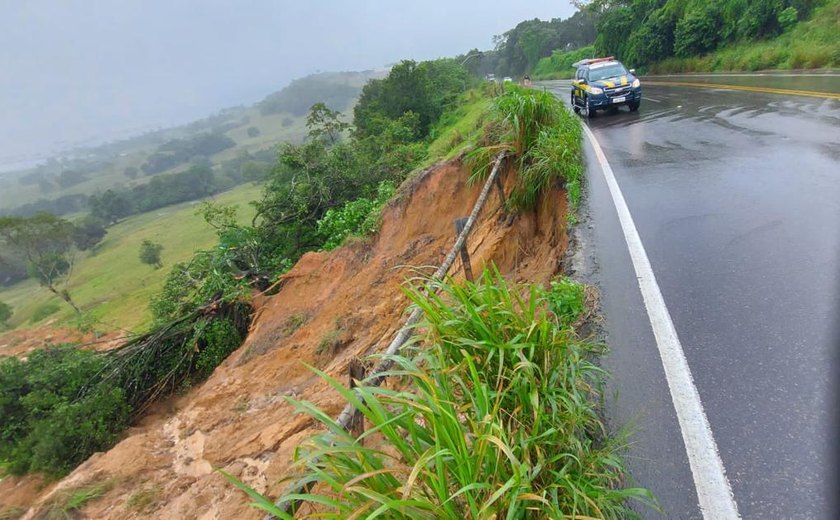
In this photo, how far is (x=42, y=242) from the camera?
43.3 m

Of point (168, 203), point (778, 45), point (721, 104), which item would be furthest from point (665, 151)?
point (168, 203)

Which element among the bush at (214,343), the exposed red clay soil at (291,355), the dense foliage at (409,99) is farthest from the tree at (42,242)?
the exposed red clay soil at (291,355)

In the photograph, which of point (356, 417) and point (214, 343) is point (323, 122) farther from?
point (356, 417)

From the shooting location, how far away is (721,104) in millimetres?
11750

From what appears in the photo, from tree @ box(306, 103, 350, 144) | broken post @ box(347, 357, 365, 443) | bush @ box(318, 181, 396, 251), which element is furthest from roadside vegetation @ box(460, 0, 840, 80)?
broken post @ box(347, 357, 365, 443)

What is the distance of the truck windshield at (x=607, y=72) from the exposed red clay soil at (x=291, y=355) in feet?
22.8

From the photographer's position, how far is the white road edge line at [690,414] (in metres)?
2.08

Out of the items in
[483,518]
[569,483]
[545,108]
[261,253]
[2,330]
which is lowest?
[2,330]

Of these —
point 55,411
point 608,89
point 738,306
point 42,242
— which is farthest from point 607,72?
point 42,242

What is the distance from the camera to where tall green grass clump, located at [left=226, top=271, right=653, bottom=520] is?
181cm

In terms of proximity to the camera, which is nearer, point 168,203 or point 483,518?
point 483,518

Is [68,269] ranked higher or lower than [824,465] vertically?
lower

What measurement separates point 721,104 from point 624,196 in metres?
7.97

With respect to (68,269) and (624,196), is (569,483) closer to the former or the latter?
(624,196)
